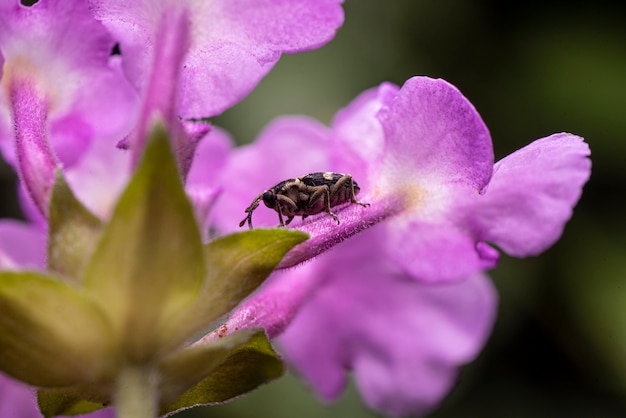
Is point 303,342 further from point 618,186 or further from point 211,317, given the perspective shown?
point 618,186

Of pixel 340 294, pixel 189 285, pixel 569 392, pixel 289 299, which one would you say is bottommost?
pixel 569 392

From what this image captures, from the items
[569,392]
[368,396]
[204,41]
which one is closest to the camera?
[204,41]

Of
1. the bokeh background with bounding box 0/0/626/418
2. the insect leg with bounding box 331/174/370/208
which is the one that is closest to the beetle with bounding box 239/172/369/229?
the insect leg with bounding box 331/174/370/208

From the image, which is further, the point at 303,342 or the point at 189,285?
the point at 303,342

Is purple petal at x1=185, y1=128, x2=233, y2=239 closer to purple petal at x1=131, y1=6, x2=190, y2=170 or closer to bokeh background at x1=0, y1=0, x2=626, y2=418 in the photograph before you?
purple petal at x1=131, y1=6, x2=190, y2=170

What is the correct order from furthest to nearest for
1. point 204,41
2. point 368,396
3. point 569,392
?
point 569,392 < point 368,396 < point 204,41

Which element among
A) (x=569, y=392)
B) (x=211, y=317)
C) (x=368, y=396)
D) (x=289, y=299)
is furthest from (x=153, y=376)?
(x=569, y=392)

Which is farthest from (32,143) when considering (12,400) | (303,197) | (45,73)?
(12,400)

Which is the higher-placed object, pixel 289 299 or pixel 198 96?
pixel 198 96
